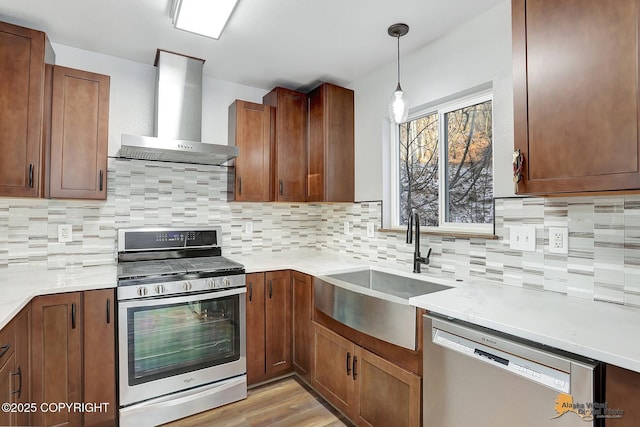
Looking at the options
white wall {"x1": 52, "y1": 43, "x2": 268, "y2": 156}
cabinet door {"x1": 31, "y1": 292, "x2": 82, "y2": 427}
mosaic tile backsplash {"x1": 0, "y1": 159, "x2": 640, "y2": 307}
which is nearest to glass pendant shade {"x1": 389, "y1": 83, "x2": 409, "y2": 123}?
mosaic tile backsplash {"x1": 0, "y1": 159, "x2": 640, "y2": 307}

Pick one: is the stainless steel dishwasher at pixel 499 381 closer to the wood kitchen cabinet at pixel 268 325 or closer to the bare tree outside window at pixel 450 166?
the bare tree outside window at pixel 450 166

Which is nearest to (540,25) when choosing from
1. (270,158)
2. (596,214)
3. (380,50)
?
(596,214)

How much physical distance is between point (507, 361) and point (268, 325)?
1686 millimetres

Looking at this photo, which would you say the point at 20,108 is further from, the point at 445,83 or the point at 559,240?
the point at 559,240

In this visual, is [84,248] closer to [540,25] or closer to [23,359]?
[23,359]

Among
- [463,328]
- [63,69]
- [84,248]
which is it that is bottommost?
[463,328]

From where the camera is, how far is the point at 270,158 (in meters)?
2.88

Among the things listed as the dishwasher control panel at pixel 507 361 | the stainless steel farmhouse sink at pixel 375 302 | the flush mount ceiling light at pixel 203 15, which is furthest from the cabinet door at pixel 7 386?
the flush mount ceiling light at pixel 203 15

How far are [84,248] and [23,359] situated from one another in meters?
0.94

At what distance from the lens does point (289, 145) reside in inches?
115

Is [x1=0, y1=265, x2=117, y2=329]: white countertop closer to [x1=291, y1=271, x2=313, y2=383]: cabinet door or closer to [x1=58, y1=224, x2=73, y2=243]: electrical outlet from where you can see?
[x1=58, y1=224, x2=73, y2=243]: electrical outlet

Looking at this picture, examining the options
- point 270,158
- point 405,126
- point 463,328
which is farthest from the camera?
point 270,158

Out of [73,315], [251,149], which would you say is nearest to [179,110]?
[251,149]

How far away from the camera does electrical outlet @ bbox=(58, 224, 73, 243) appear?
7.59 feet
